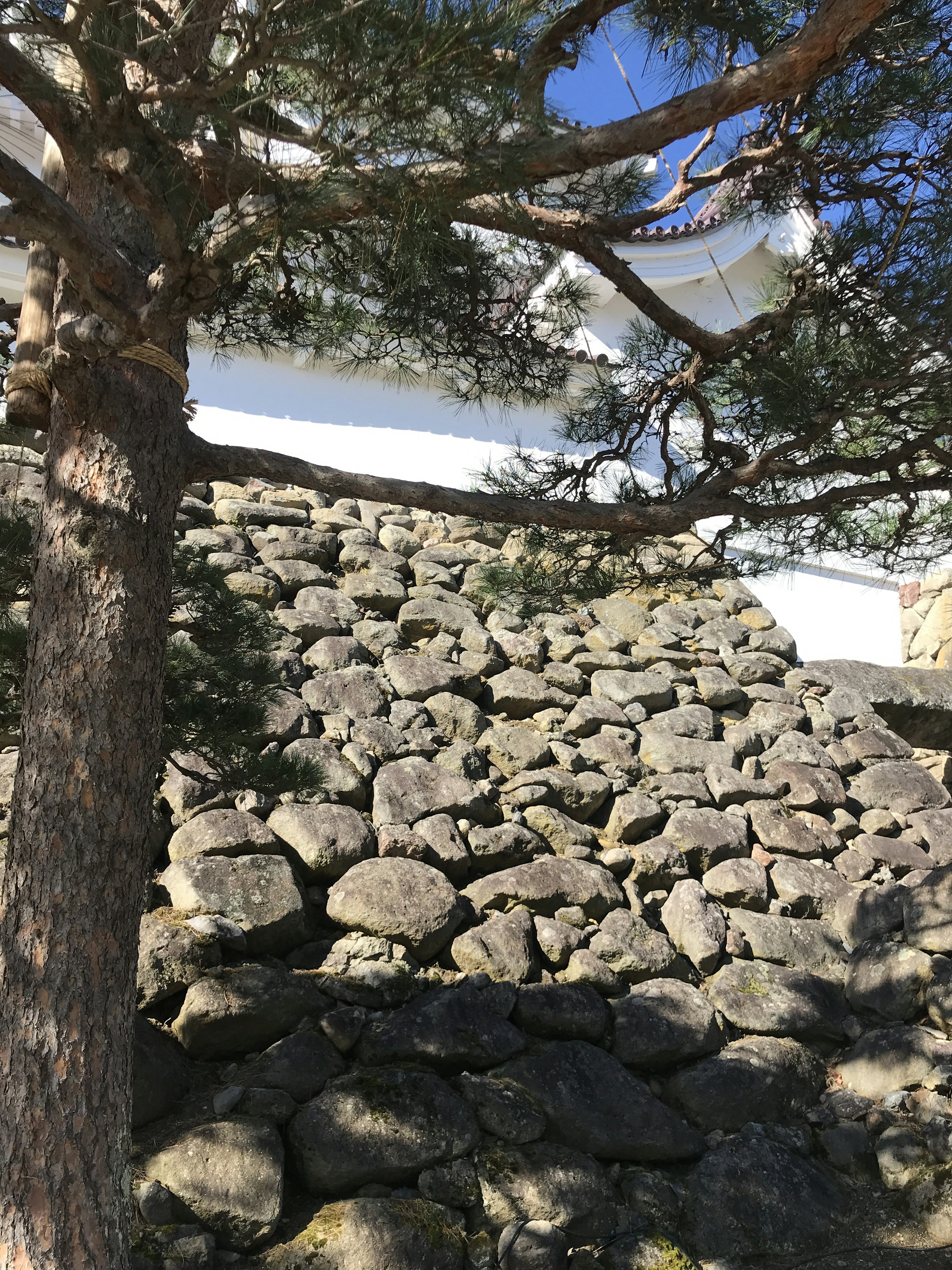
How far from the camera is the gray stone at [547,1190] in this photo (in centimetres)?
304

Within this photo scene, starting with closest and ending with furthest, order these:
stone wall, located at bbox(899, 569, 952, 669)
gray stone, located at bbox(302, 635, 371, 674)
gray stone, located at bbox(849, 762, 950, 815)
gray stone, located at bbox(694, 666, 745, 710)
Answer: gray stone, located at bbox(302, 635, 371, 674) → gray stone, located at bbox(849, 762, 950, 815) → gray stone, located at bbox(694, 666, 745, 710) → stone wall, located at bbox(899, 569, 952, 669)

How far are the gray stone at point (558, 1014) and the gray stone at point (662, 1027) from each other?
0.09 metres

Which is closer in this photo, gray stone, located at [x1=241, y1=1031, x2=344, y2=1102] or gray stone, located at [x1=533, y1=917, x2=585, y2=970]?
gray stone, located at [x1=241, y1=1031, x2=344, y2=1102]

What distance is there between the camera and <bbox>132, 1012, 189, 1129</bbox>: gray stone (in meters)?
2.97

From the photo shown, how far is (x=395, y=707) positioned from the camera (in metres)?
5.00

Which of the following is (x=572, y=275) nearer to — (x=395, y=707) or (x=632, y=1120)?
(x=395, y=707)

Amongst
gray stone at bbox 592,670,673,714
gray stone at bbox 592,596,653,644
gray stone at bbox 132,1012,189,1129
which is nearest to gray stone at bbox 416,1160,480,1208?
gray stone at bbox 132,1012,189,1129

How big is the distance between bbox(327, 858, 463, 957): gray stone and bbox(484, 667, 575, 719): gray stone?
1.45 m

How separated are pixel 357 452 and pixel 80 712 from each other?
189 inches

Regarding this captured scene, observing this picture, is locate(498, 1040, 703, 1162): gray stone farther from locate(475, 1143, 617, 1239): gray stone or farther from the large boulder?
the large boulder

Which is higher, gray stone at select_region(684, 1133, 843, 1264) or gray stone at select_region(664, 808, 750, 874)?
gray stone at select_region(664, 808, 750, 874)

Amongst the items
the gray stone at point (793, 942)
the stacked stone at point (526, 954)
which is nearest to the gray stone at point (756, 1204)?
the stacked stone at point (526, 954)

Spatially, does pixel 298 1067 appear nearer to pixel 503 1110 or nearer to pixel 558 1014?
pixel 503 1110

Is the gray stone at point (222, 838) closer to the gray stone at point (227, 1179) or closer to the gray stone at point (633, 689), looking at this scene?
the gray stone at point (227, 1179)
